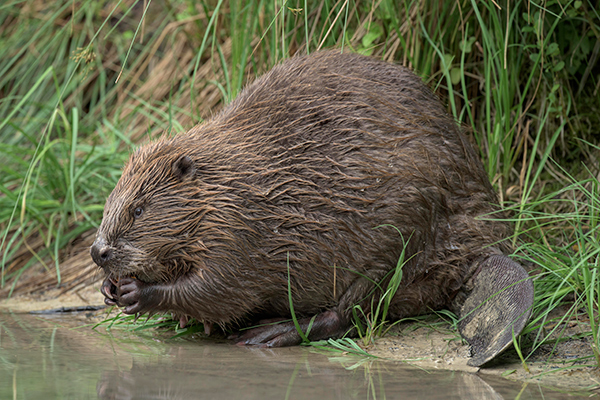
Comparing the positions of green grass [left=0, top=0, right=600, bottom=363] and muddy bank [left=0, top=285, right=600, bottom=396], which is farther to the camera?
green grass [left=0, top=0, right=600, bottom=363]

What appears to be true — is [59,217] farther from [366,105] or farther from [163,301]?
[366,105]

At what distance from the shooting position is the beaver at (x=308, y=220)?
302 cm

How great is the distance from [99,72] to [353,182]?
3484mm

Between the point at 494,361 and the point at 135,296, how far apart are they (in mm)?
1470

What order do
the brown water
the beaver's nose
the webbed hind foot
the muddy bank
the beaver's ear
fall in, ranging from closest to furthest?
the brown water, the muddy bank, the webbed hind foot, the beaver's nose, the beaver's ear

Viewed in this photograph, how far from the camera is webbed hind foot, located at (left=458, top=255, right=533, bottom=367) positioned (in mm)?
2627

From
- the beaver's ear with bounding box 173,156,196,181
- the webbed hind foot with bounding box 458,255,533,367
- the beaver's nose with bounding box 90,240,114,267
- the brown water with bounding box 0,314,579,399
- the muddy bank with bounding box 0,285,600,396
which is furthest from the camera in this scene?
the beaver's ear with bounding box 173,156,196,181

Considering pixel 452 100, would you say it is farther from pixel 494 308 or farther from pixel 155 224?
pixel 155 224

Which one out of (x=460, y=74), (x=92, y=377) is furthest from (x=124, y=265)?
(x=460, y=74)

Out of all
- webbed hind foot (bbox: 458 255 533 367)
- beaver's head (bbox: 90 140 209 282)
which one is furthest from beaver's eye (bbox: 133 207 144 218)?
webbed hind foot (bbox: 458 255 533 367)

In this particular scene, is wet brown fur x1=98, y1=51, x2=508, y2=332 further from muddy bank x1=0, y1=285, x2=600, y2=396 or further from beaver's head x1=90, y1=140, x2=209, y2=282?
muddy bank x1=0, y1=285, x2=600, y2=396

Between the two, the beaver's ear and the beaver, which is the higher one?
the beaver's ear

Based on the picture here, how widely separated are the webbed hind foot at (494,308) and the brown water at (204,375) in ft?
0.70

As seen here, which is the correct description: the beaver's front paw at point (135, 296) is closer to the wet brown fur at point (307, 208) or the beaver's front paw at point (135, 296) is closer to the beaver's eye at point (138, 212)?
the wet brown fur at point (307, 208)
